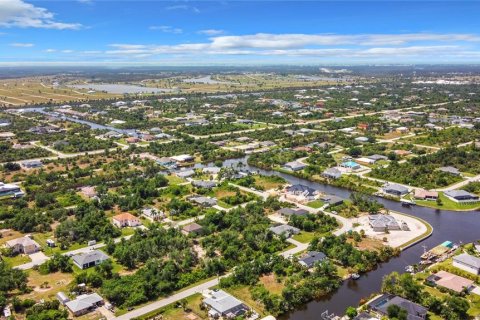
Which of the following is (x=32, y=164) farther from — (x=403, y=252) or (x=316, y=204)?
(x=403, y=252)

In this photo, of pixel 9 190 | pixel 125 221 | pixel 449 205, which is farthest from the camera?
pixel 9 190

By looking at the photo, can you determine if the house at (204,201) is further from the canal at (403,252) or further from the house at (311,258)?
the house at (311,258)

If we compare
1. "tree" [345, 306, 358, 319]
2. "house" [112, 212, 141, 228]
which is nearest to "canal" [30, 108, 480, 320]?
"tree" [345, 306, 358, 319]

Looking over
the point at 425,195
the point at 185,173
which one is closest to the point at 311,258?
the point at 425,195

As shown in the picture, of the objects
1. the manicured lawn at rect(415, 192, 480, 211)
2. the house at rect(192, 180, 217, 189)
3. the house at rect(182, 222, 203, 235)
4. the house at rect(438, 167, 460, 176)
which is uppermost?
the house at rect(438, 167, 460, 176)

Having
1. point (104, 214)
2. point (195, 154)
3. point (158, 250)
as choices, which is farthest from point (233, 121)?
point (158, 250)

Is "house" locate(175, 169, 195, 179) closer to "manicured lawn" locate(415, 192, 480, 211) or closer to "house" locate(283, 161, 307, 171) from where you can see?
"house" locate(283, 161, 307, 171)
